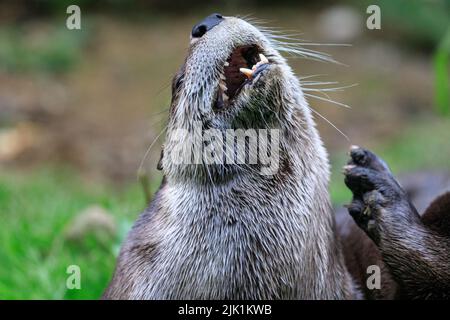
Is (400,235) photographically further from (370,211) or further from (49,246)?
(49,246)

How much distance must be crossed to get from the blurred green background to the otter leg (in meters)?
1.00

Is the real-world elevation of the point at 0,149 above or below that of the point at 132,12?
below

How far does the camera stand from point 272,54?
2.49m

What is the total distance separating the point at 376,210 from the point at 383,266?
0.32 m

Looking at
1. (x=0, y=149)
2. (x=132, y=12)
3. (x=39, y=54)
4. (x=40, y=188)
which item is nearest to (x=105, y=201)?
(x=40, y=188)

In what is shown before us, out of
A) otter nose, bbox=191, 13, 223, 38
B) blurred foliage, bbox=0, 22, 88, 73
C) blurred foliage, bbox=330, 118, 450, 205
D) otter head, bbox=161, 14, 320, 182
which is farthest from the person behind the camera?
blurred foliage, bbox=0, 22, 88, 73

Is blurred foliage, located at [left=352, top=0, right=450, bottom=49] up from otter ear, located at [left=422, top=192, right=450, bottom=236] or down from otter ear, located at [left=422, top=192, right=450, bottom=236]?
up

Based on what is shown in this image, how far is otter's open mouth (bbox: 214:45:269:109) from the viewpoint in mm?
2369

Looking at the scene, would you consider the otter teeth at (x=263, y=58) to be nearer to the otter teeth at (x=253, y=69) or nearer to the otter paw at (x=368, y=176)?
the otter teeth at (x=253, y=69)

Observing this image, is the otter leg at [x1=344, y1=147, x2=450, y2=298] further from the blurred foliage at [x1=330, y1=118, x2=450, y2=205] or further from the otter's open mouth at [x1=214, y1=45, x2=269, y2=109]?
the blurred foliage at [x1=330, y1=118, x2=450, y2=205]

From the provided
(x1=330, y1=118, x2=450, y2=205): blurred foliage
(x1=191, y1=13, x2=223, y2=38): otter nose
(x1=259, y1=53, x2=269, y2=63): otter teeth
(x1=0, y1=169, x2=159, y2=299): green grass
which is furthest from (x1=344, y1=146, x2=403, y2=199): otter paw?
(x1=330, y1=118, x2=450, y2=205): blurred foliage

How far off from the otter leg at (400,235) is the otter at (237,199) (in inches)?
6.2

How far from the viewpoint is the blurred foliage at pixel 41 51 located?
914cm
